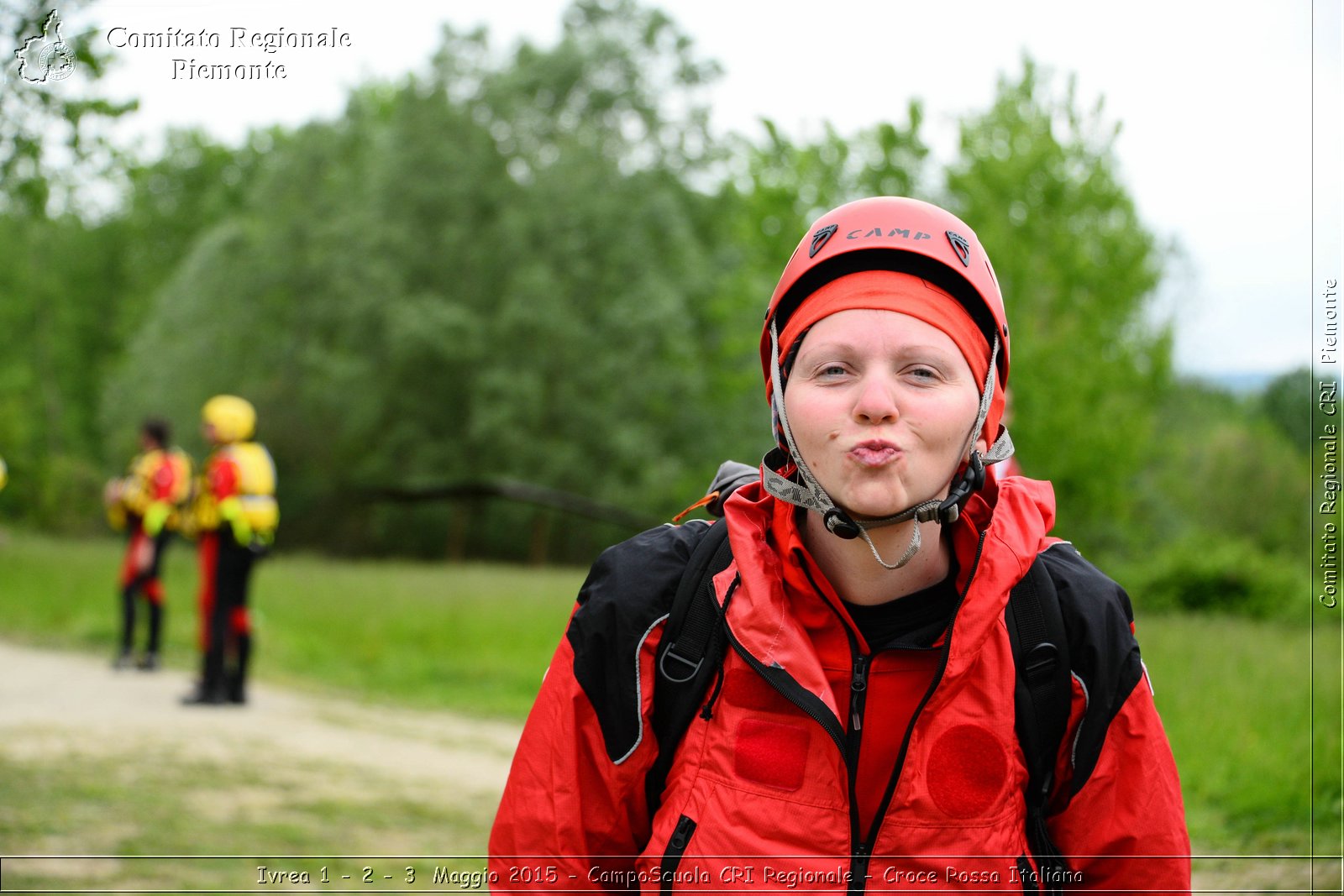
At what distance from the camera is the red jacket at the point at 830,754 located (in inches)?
80.4

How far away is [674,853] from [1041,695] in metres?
0.66

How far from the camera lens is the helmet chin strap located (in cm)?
208

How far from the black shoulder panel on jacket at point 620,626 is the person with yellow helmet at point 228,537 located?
849cm

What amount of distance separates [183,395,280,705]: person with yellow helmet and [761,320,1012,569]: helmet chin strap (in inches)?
341

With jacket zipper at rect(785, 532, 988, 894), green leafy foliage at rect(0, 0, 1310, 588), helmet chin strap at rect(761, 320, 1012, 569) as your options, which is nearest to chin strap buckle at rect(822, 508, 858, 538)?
helmet chin strap at rect(761, 320, 1012, 569)

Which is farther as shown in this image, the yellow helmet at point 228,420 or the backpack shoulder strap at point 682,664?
the yellow helmet at point 228,420

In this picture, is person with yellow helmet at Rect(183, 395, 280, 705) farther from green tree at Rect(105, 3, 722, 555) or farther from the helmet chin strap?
green tree at Rect(105, 3, 722, 555)

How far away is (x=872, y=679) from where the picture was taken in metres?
2.14

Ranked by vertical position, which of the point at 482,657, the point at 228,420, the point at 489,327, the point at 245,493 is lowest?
the point at 482,657

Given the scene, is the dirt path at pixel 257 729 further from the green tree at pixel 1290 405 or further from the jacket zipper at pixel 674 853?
the green tree at pixel 1290 405

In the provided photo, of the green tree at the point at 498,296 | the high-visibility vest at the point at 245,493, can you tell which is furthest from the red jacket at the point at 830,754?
the green tree at the point at 498,296

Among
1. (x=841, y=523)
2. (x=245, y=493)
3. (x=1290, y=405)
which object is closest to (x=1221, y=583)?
(x=245, y=493)

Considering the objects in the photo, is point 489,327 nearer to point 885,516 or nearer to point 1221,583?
point 1221,583

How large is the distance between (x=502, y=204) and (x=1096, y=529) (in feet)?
68.7
